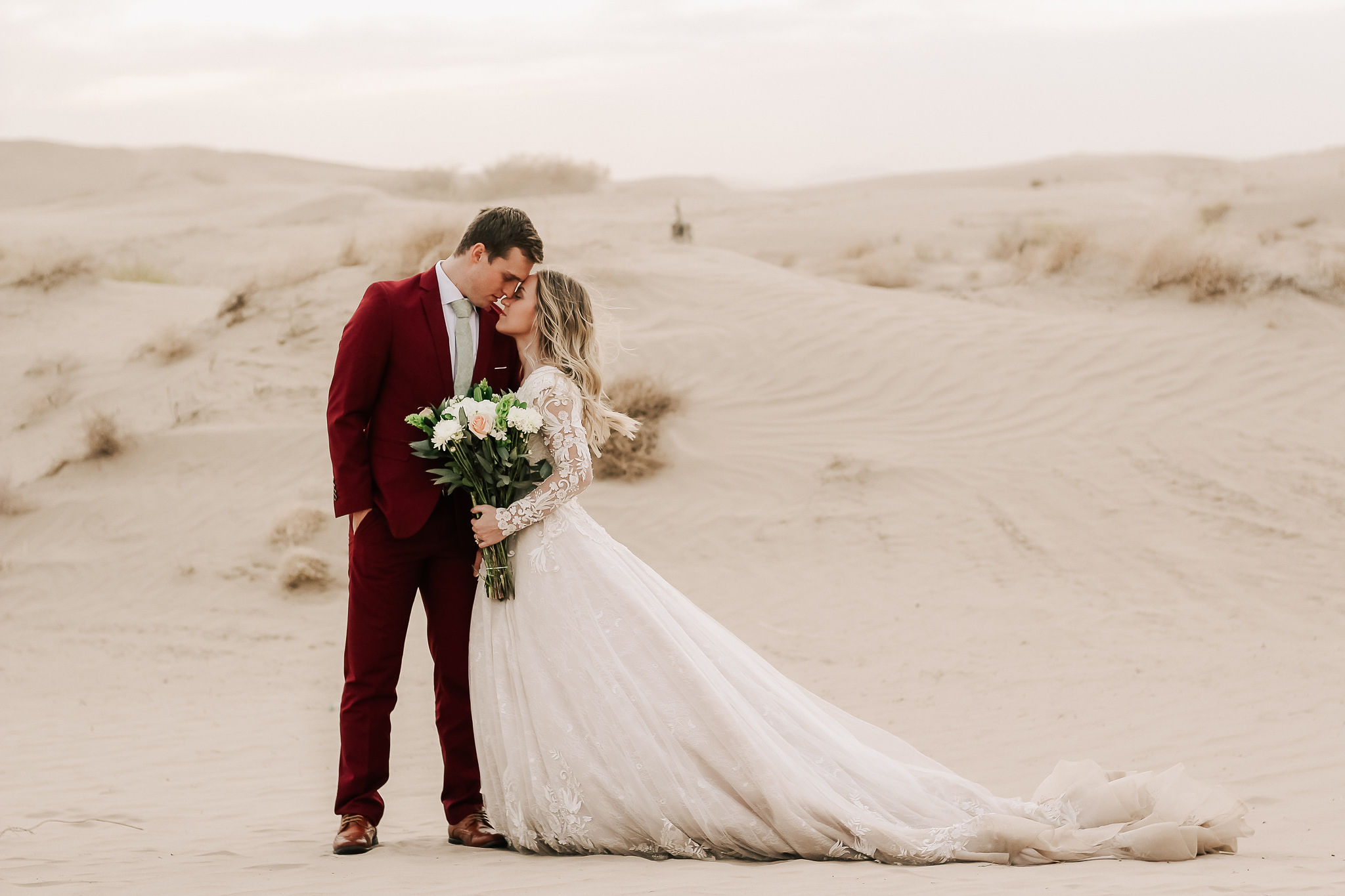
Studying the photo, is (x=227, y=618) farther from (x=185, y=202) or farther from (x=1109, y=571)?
(x=185, y=202)

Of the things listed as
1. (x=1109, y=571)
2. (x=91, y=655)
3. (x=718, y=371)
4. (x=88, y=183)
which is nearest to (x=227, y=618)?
(x=91, y=655)

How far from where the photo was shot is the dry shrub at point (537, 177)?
34406 millimetres

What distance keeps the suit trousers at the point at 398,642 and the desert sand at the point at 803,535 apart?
0.88 feet

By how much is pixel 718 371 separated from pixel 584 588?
7292 millimetres

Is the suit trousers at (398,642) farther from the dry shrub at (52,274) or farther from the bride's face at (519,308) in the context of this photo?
the dry shrub at (52,274)

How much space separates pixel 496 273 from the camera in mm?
4141

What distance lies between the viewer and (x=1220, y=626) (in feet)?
23.8

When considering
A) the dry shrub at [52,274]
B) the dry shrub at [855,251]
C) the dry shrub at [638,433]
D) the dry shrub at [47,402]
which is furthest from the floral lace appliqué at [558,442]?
the dry shrub at [855,251]

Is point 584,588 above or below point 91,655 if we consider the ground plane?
above

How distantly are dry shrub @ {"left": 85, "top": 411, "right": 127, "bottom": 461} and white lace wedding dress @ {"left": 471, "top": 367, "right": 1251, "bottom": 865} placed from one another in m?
7.74

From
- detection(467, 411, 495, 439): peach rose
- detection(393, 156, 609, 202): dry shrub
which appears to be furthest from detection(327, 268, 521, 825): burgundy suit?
detection(393, 156, 609, 202): dry shrub

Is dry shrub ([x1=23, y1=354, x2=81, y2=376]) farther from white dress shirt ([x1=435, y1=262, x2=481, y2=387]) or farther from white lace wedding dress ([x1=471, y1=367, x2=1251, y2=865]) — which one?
white lace wedding dress ([x1=471, y1=367, x2=1251, y2=865])

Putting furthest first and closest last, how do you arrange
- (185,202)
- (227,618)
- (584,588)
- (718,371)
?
(185,202) → (718,371) → (227,618) → (584,588)

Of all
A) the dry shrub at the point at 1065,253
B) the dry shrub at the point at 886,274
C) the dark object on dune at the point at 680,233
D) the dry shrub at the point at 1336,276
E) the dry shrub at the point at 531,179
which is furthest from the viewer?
the dry shrub at the point at 531,179
